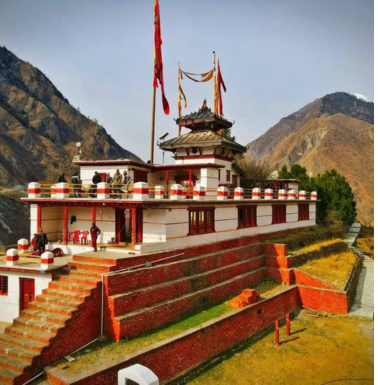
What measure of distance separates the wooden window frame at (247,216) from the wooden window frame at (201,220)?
134 inches

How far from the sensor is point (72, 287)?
12.6 meters

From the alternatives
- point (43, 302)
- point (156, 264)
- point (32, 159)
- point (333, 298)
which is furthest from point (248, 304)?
point (32, 159)

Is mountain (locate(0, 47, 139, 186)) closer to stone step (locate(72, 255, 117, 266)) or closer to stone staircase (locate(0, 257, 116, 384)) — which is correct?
stone step (locate(72, 255, 117, 266))

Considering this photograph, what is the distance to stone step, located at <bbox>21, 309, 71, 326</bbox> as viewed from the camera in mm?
11320

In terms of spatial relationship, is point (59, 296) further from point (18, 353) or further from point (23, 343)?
point (18, 353)

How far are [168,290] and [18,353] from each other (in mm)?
6089

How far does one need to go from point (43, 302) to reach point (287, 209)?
839 inches

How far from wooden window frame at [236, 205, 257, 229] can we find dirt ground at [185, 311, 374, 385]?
24.4 ft

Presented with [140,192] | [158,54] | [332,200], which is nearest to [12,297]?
[140,192]

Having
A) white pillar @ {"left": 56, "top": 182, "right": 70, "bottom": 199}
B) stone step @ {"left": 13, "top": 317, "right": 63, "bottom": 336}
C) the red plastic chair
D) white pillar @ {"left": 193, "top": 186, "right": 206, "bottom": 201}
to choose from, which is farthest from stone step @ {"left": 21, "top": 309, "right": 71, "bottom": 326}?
white pillar @ {"left": 193, "top": 186, "right": 206, "bottom": 201}

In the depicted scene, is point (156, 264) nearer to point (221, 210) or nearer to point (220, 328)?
point (220, 328)

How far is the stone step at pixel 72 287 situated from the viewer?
40.3 ft

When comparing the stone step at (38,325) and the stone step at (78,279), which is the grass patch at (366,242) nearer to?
the stone step at (78,279)

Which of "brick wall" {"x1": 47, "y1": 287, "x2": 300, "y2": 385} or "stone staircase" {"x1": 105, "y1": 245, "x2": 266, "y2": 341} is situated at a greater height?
"stone staircase" {"x1": 105, "y1": 245, "x2": 266, "y2": 341}
